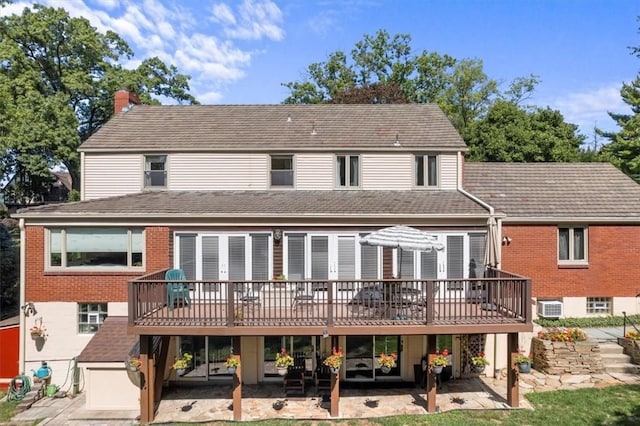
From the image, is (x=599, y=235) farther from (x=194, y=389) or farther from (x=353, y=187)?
(x=194, y=389)

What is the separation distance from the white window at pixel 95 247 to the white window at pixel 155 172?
10.4 ft

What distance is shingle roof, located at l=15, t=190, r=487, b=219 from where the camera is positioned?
38.4 feet

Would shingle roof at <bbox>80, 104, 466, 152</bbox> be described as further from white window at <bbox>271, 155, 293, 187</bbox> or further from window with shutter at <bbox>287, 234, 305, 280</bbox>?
window with shutter at <bbox>287, 234, 305, 280</bbox>

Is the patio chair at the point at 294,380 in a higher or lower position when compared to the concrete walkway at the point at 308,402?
higher

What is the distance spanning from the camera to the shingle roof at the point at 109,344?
A: 10.5m

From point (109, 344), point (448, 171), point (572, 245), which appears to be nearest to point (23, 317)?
point (109, 344)

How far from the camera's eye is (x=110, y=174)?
1474cm

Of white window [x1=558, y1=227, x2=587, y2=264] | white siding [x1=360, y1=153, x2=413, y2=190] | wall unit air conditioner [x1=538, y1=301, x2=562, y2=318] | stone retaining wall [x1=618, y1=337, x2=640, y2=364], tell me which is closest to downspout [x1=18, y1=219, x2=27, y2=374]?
white siding [x1=360, y1=153, x2=413, y2=190]

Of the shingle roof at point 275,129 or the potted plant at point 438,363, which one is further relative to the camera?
the shingle roof at point 275,129

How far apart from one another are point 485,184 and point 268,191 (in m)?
9.33

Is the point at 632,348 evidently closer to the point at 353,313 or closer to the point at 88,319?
the point at 353,313

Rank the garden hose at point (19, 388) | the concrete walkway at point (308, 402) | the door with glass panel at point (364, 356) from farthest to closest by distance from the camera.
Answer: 1. the door with glass panel at point (364, 356)
2. the garden hose at point (19, 388)
3. the concrete walkway at point (308, 402)

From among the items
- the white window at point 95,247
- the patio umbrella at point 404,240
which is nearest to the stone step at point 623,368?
the patio umbrella at point 404,240

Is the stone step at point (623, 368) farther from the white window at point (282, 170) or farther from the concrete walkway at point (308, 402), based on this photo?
the white window at point (282, 170)
